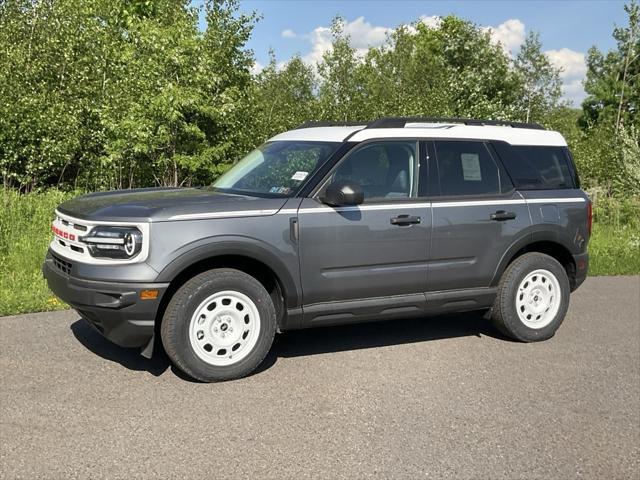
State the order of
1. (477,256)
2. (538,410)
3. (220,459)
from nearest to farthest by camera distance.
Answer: (220,459), (538,410), (477,256)

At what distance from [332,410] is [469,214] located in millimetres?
2263

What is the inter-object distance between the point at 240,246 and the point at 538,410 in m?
2.35

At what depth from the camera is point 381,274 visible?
17.8ft

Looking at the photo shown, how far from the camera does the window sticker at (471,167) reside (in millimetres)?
5957

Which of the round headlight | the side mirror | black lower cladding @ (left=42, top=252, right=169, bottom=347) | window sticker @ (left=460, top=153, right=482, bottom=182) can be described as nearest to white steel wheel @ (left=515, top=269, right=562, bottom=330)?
window sticker @ (left=460, top=153, right=482, bottom=182)

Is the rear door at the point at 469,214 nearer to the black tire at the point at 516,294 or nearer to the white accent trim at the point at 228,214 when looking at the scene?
the black tire at the point at 516,294

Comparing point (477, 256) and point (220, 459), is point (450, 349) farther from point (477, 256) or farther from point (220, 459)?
point (220, 459)

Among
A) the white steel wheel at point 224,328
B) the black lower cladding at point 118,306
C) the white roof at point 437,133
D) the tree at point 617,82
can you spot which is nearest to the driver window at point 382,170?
the white roof at point 437,133

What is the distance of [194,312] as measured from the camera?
478 cm

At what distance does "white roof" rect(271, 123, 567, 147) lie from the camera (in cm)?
561

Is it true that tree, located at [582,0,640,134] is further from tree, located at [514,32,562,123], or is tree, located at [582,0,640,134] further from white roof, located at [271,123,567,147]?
white roof, located at [271,123,567,147]

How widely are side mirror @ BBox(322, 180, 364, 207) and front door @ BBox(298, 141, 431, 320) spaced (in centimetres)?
10

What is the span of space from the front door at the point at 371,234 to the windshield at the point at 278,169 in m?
0.21

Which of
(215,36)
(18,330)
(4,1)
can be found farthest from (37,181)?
(18,330)
